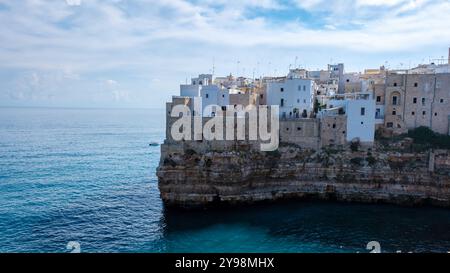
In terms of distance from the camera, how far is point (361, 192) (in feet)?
110

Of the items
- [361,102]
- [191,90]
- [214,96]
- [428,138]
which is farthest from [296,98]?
[428,138]

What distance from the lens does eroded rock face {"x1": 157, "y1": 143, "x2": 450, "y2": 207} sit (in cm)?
3256

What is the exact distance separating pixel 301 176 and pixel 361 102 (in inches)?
353

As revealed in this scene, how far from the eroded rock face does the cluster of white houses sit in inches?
102

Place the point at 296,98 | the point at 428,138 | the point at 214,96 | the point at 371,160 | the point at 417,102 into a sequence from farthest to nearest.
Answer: the point at 296,98 < the point at 214,96 < the point at 417,102 < the point at 428,138 < the point at 371,160

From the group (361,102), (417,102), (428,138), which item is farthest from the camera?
(417,102)

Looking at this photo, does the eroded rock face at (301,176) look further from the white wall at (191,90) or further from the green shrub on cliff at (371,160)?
the white wall at (191,90)

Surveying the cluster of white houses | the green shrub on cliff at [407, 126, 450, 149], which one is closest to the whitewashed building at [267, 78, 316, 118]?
the cluster of white houses

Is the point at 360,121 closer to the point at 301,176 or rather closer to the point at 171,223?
the point at 301,176

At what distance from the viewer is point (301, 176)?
34.5 m

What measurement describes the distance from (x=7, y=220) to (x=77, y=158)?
27068mm

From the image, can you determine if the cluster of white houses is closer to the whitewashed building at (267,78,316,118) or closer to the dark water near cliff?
the whitewashed building at (267,78,316,118)

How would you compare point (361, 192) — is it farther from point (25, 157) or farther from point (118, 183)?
point (25, 157)
